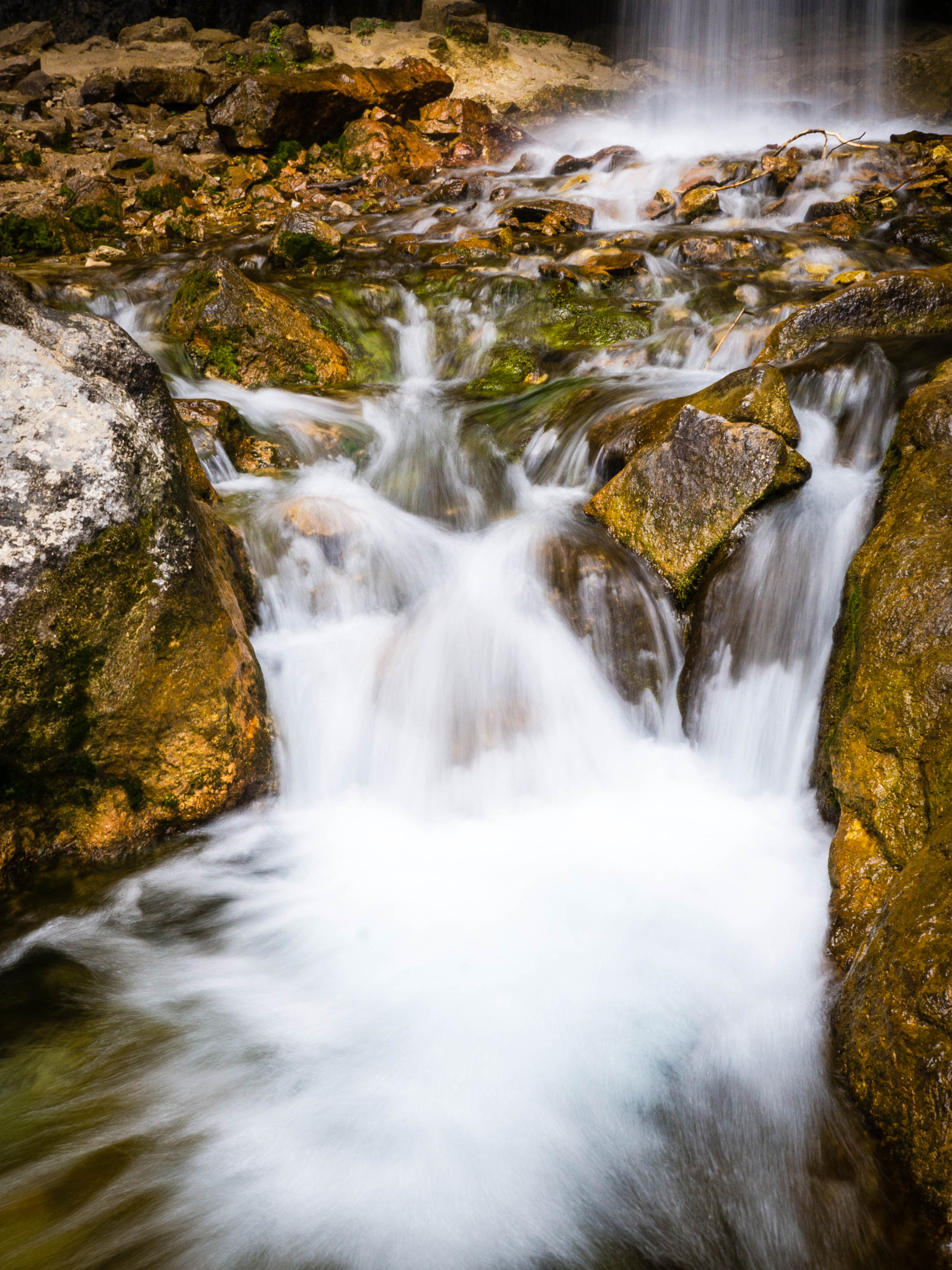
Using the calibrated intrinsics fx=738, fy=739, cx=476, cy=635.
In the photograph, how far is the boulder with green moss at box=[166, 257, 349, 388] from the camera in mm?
7113

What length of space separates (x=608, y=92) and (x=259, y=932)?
88.3 feet

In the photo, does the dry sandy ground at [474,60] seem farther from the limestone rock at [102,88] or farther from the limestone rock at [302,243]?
the limestone rock at [302,243]

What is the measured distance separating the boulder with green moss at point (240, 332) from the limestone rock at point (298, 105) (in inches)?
440

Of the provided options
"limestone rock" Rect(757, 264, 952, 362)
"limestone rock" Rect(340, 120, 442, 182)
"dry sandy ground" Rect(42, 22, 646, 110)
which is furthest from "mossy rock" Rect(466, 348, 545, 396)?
"dry sandy ground" Rect(42, 22, 646, 110)

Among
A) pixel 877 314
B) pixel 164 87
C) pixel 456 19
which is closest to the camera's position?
pixel 877 314

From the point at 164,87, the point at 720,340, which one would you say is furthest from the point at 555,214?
the point at 164,87

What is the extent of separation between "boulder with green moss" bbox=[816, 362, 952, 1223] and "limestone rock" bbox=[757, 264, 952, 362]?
1928mm

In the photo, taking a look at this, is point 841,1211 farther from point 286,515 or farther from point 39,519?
point 286,515

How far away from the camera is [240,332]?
23.4 ft

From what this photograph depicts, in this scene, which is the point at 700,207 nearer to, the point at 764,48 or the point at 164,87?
the point at 164,87

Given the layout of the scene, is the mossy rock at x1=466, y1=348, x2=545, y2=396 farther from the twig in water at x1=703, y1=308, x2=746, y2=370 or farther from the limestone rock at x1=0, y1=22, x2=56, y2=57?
the limestone rock at x1=0, y1=22, x2=56, y2=57

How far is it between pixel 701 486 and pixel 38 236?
1162 cm

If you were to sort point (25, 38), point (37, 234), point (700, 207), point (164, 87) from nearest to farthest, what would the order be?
point (37, 234), point (700, 207), point (164, 87), point (25, 38)

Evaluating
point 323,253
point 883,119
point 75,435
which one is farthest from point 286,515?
point 883,119
